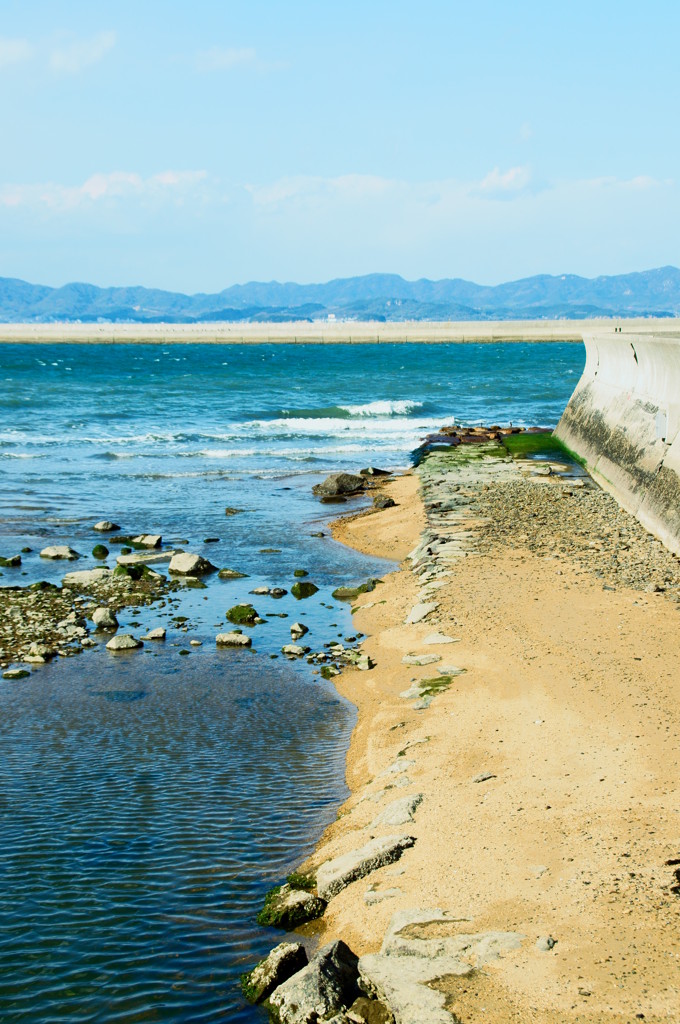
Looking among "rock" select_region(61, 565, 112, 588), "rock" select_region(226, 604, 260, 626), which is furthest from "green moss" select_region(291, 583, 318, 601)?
"rock" select_region(61, 565, 112, 588)

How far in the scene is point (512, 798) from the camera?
760 centimetres

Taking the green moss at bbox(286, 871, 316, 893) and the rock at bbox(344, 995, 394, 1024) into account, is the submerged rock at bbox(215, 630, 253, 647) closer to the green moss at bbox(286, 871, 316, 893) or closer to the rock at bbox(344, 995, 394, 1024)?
the green moss at bbox(286, 871, 316, 893)

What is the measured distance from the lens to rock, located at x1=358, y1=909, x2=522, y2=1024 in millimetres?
5246

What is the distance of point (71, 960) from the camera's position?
255 inches

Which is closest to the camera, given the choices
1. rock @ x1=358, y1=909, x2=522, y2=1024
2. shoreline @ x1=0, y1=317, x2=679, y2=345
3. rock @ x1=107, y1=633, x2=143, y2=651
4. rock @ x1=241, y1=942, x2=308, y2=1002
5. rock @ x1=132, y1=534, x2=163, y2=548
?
rock @ x1=358, y1=909, x2=522, y2=1024

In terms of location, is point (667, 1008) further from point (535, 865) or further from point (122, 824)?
point (122, 824)

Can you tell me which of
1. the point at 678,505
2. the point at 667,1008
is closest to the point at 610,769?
the point at 667,1008

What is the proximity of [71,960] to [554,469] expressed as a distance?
19978 mm

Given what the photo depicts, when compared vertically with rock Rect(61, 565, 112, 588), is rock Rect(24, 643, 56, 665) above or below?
below

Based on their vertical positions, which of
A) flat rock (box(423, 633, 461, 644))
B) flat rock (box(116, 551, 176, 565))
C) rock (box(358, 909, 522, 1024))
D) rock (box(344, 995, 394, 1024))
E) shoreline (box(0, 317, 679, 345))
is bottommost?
flat rock (box(116, 551, 176, 565))

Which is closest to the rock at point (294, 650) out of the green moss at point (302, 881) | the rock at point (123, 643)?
the rock at point (123, 643)

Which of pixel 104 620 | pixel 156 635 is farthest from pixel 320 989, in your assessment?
pixel 104 620

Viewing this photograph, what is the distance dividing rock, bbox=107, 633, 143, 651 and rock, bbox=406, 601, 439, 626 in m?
3.74

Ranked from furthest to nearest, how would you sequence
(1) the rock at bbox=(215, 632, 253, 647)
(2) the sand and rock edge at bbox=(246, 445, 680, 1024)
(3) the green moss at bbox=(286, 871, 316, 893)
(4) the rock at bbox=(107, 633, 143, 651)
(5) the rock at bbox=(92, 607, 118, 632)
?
(5) the rock at bbox=(92, 607, 118, 632) → (1) the rock at bbox=(215, 632, 253, 647) → (4) the rock at bbox=(107, 633, 143, 651) → (3) the green moss at bbox=(286, 871, 316, 893) → (2) the sand and rock edge at bbox=(246, 445, 680, 1024)
